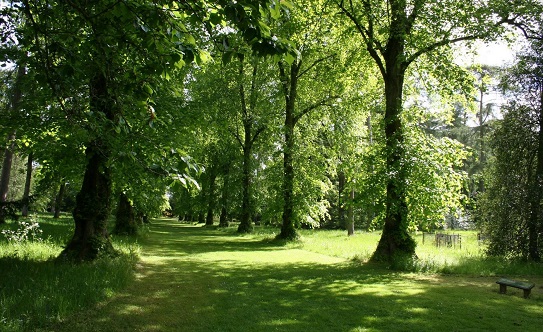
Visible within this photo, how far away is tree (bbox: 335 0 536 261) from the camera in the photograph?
39.5ft

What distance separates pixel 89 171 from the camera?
11.0 m

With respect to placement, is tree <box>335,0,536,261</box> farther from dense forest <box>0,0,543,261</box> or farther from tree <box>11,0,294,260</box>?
tree <box>11,0,294,260</box>

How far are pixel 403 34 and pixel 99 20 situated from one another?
9836 mm

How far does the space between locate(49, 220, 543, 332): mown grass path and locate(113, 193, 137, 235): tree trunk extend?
8.22m

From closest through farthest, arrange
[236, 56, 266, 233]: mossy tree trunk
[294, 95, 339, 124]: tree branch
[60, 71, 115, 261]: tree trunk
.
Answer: [60, 71, 115, 261]: tree trunk → [294, 95, 339, 124]: tree branch → [236, 56, 266, 233]: mossy tree trunk

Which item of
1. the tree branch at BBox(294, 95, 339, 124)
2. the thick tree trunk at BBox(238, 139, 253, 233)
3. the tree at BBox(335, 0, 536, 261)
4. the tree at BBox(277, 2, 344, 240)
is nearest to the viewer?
the tree at BBox(335, 0, 536, 261)

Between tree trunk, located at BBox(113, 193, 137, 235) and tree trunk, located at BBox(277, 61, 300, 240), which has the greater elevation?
tree trunk, located at BBox(277, 61, 300, 240)

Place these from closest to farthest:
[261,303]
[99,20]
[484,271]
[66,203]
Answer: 1. [99,20]
2. [261,303]
3. [484,271]
4. [66,203]

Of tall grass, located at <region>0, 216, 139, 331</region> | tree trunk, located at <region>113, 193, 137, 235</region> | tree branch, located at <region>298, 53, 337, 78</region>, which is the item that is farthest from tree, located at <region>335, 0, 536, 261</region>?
tree trunk, located at <region>113, 193, 137, 235</region>

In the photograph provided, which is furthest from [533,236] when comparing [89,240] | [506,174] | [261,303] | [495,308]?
[89,240]

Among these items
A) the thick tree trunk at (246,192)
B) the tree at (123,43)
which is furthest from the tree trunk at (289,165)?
the tree at (123,43)

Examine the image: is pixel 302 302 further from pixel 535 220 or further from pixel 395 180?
pixel 535 220

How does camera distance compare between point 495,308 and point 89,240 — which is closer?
point 495,308

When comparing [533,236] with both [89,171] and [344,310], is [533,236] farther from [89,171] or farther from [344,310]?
[89,171]
